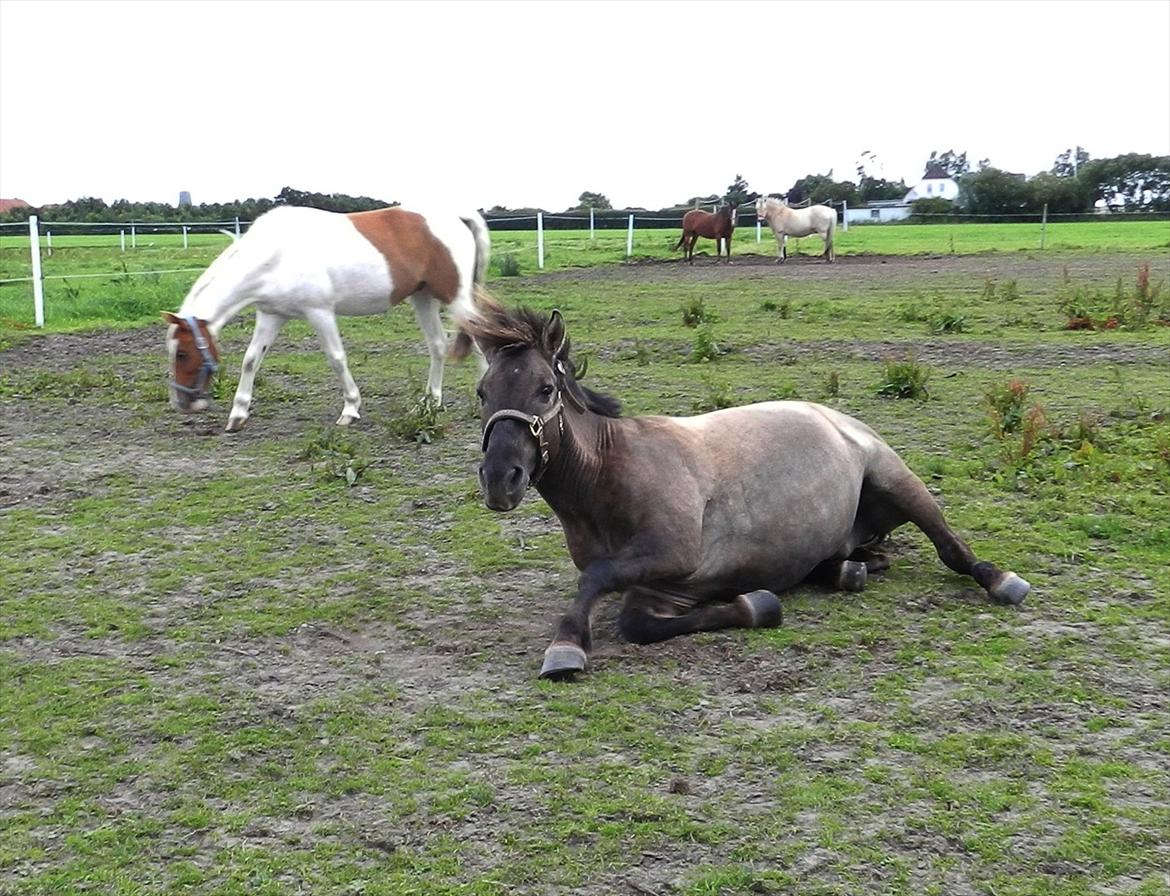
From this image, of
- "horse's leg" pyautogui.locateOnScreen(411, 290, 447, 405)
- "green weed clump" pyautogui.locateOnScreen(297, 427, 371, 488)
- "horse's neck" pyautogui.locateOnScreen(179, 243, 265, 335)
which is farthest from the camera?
"horse's leg" pyautogui.locateOnScreen(411, 290, 447, 405)

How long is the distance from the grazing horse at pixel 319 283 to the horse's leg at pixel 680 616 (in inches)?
169

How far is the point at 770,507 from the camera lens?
15.7ft

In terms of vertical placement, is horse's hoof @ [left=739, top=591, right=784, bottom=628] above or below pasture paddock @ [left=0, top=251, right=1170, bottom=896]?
above

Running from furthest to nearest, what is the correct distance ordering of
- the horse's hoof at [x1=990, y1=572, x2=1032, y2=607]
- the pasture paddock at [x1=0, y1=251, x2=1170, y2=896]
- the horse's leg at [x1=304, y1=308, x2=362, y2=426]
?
the horse's leg at [x1=304, y1=308, x2=362, y2=426]
the horse's hoof at [x1=990, y1=572, x2=1032, y2=607]
the pasture paddock at [x1=0, y1=251, x2=1170, y2=896]

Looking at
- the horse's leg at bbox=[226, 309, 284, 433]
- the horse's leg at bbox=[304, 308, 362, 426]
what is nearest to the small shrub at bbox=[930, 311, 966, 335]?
the horse's leg at bbox=[304, 308, 362, 426]

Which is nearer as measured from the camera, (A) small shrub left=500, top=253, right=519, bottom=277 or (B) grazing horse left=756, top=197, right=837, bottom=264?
(A) small shrub left=500, top=253, right=519, bottom=277

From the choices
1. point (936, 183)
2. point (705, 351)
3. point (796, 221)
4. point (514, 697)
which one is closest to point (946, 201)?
point (796, 221)

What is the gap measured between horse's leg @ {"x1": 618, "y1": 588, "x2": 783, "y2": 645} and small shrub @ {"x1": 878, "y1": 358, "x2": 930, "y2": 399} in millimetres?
4966

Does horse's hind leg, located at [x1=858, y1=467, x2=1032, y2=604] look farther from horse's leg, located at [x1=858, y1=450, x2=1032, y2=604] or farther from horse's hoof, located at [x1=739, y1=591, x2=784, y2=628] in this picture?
horse's hoof, located at [x1=739, y1=591, x2=784, y2=628]

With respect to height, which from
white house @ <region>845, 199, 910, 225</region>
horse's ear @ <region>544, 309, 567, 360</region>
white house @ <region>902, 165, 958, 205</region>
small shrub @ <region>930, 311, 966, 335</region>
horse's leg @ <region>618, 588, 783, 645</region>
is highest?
white house @ <region>902, 165, 958, 205</region>

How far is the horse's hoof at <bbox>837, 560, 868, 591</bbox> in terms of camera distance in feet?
16.7

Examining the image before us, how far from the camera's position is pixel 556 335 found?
4.41 metres

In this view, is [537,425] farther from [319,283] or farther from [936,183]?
[936,183]

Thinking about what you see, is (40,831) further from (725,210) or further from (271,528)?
(725,210)
